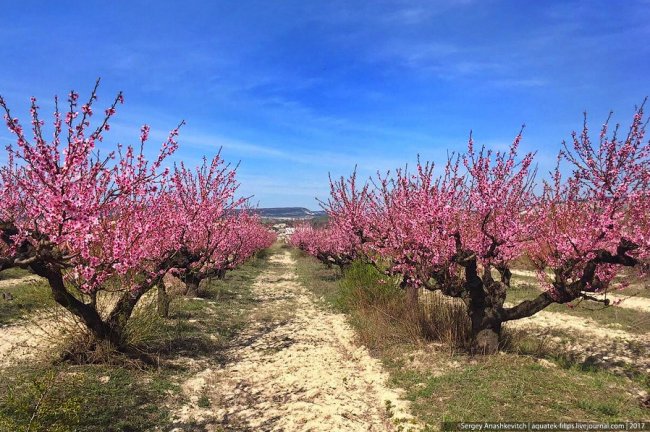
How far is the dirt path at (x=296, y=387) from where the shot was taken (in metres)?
6.59

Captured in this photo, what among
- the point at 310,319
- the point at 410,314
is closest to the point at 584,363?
the point at 410,314

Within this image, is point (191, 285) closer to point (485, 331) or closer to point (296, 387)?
point (296, 387)

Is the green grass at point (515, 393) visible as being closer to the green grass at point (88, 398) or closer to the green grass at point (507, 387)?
the green grass at point (507, 387)

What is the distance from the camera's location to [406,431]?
6164 millimetres

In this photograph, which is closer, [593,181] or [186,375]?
[593,181]

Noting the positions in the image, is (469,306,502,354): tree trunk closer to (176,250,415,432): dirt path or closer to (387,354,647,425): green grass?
(387,354,647,425): green grass

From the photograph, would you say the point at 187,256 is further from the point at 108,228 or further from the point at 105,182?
the point at 105,182

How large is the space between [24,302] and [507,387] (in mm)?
14514

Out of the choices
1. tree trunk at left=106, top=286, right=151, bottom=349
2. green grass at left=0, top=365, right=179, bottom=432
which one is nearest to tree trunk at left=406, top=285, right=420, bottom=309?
green grass at left=0, top=365, right=179, bottom=432

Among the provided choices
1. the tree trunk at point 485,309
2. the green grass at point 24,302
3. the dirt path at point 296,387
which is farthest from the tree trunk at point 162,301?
the tree trunk at point 485,309

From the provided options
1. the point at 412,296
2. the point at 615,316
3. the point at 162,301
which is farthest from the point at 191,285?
the point at 615,316

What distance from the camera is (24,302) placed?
45.9 ft

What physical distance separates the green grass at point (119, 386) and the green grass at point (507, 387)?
3.78 m

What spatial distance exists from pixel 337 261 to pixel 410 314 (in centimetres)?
1214
